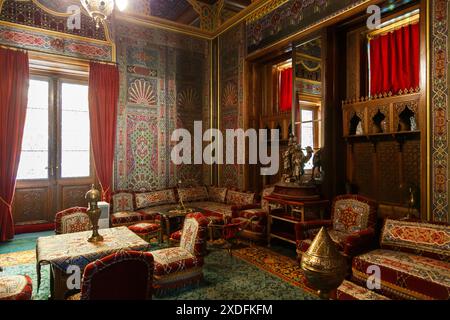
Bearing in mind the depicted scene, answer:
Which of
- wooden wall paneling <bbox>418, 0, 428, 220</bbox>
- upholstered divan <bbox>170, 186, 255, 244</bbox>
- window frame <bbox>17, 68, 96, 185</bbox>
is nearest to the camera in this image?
wooden wall paneling <bbox>418, 0, 428, 220</bbox>

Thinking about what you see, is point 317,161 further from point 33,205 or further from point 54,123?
point 33,205

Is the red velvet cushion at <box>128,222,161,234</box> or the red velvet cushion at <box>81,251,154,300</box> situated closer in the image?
the red velvet cushion at <box>81,251,154,300</box>

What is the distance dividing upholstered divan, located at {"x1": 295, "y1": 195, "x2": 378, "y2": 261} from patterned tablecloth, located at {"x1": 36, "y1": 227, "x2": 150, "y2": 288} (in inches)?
84.3

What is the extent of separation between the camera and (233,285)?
3.54m

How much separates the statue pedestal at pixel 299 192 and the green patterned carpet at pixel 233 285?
125cm

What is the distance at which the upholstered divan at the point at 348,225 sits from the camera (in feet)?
11.9

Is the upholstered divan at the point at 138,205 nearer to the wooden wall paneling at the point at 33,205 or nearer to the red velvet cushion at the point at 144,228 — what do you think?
the red velvet cushion at the point at 144,228

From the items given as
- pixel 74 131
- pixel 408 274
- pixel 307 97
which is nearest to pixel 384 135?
pixel 307 97

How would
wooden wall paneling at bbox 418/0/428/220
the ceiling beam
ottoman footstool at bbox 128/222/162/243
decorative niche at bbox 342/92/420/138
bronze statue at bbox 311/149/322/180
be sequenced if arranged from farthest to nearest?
1. the ceiling beam
2. bronze statue at bbox 311/149/322/180
3. ottoman footstool at bbox 128/222/162/243
4. decorative niche at bbox 342/92/420/138
5. wooden wall paneling at bbox 418/0/428/220

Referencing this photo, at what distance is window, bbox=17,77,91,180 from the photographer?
622 centimetres

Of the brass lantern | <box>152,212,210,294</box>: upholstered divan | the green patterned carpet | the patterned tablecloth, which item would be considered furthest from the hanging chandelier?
the green patterned carpet

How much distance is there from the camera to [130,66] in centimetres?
675

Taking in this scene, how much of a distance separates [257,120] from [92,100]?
11.8 feet

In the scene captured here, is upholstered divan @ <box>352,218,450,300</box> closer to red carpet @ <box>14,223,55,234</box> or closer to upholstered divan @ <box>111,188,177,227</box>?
upholstered divan @ <box>111,188,177,227</box>
